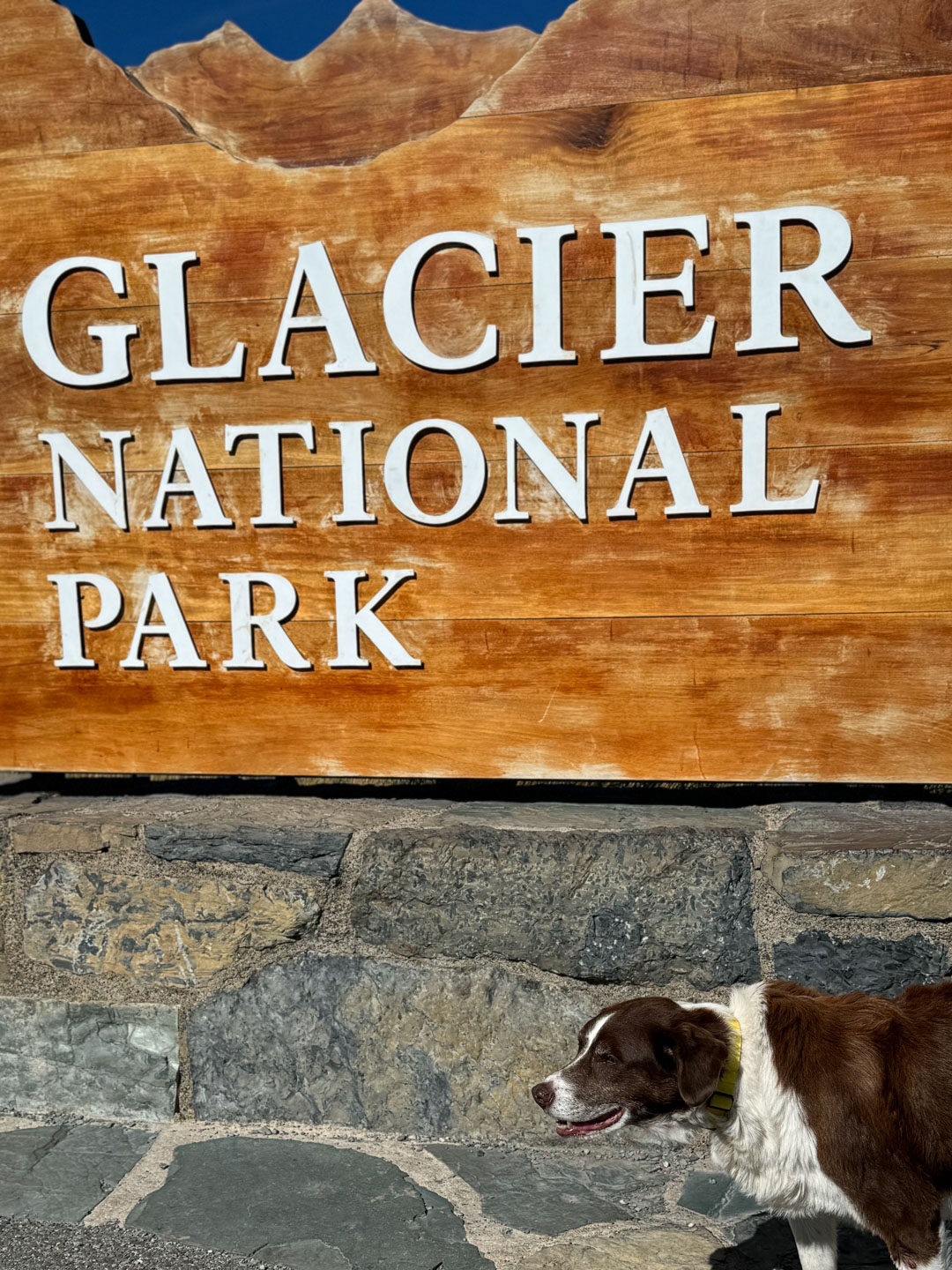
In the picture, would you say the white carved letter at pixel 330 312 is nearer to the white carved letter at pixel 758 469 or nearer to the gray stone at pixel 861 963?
the white carved letter at pixel 758 469

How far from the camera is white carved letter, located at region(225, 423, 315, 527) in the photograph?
2580mm

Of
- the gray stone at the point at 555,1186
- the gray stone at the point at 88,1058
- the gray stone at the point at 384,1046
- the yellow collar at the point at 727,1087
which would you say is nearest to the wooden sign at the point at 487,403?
the gray stone at the point at 384,1046

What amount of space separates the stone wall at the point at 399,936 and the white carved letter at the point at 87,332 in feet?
3.58

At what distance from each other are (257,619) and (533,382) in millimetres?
882

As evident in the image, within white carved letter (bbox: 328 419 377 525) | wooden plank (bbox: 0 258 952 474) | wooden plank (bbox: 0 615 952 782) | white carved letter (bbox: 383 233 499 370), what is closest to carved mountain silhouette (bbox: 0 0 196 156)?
wooden plank (bbox: 0 258 952 474)

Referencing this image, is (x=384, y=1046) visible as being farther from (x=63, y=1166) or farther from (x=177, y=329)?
(x=177, y=329)


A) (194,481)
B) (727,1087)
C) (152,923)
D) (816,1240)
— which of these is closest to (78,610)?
(194,481)

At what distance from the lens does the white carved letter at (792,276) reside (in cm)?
233

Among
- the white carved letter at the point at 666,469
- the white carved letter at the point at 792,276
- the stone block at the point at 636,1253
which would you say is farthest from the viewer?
the white carved letter at the point at 666,469

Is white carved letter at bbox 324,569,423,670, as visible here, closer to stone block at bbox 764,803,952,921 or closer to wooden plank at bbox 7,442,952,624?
wooden plank at bbox 7,442,952,624

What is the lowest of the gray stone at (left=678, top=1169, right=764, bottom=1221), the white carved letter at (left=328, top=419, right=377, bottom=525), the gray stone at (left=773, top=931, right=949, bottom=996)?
the gray stone at (left=678, top=1169, right=764, bottom=1221)

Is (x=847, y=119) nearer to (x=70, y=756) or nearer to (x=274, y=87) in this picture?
(x=274, y=87)

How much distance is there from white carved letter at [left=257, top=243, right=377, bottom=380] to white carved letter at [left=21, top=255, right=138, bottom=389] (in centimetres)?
44

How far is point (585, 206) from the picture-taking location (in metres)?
2.43
